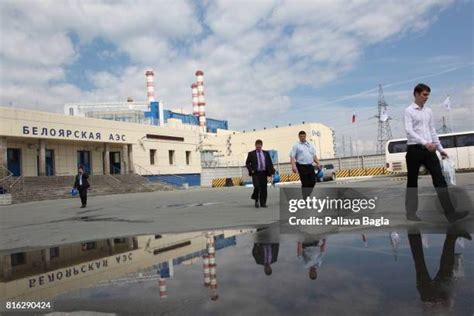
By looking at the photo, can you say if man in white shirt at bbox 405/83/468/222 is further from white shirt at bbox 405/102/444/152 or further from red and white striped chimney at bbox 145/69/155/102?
red and white striped chimney at bbox 145/69/155/102

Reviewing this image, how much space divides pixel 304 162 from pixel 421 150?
102 inches

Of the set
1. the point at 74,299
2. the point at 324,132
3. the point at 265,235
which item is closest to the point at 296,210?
the point at 265,235

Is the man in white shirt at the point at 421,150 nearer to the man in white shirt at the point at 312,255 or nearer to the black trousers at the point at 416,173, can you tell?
the black trousers at the point at 416,173

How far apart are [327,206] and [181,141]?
4469 centimetres

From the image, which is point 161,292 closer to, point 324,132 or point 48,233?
point 48,233

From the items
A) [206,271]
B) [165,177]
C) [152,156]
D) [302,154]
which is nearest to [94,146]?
[152,156]

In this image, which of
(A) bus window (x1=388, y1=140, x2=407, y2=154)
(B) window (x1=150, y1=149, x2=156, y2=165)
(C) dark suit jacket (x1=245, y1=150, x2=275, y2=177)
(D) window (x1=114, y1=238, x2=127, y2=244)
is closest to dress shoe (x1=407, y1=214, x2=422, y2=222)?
(D) window (x1=114, y1=238, x2=127, y2=244)

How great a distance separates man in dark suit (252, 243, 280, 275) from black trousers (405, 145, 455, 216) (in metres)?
2.54

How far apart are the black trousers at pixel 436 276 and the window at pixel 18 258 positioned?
4.38 meters

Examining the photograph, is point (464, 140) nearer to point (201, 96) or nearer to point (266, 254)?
point (266, 254)

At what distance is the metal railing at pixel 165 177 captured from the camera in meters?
43.5

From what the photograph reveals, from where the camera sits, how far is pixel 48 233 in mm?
7824

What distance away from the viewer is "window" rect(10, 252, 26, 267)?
502 centimetres

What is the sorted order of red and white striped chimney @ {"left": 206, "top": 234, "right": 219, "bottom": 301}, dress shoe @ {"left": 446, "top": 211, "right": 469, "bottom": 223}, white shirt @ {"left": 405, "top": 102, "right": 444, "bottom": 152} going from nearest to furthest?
1. red and white striped chimney @ {"left": 206, "top": 234, "right": 219, "bottom": 301}
2. dress shoe @ {"left": 446, "top": 211, "right": 469, "bottom": 223}
3. white shirt @ {"left": 405, "top": 102, "right": 444, "bottom": 152}
